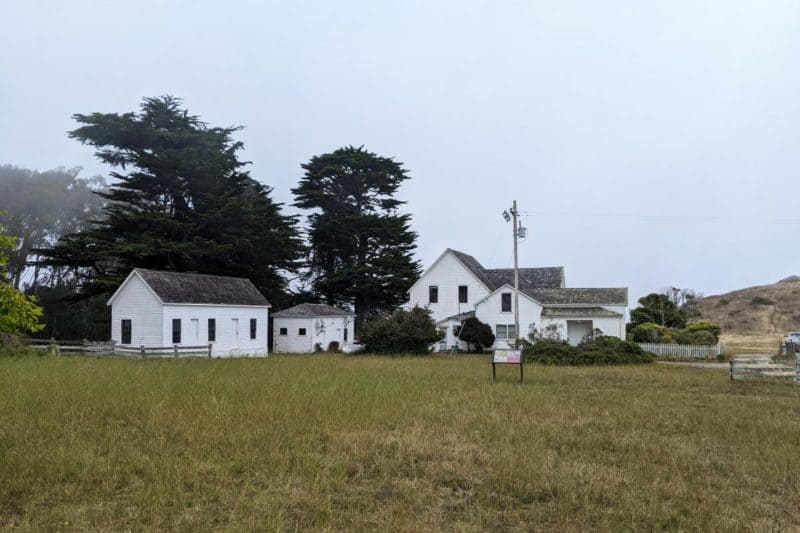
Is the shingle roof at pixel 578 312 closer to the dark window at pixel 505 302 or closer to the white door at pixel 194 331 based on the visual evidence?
the dark window at pixel 505 302

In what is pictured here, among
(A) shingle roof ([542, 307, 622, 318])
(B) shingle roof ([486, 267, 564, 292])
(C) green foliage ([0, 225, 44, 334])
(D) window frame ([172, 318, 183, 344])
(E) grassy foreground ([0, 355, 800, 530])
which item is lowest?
(E) grassy foreground ([0, 355, 800, 530])

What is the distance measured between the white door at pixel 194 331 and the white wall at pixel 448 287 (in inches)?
707

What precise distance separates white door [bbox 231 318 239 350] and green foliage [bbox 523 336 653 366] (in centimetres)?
1973

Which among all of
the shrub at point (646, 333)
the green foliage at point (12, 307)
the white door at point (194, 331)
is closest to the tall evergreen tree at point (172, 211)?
the white door at point (194, 331)

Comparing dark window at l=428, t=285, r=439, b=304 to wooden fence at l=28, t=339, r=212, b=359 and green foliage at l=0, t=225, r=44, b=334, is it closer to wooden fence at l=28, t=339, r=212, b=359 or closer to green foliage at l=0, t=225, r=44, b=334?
wooden fence at l=28, t=339, r=212, b=359

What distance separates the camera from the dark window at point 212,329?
125ft

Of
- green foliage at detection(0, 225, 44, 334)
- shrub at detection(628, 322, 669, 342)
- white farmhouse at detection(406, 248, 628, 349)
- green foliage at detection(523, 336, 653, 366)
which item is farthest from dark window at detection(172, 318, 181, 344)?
shrub at detection(628, 322, 669, 342)

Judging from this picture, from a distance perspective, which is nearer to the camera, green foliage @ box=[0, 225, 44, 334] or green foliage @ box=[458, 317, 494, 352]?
green foliage @ box=[0, 225, 44, 334]

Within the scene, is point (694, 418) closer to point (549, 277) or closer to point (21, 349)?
point (21, 349)

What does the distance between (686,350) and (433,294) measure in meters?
19.7

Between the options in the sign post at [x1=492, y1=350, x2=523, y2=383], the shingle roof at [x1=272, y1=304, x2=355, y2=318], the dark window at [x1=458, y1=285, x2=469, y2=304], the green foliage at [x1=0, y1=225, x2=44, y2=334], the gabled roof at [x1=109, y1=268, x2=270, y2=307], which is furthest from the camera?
the dark window at [x1=458, y1=285, x2=469, y2=304]

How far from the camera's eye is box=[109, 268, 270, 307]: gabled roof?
116 feet

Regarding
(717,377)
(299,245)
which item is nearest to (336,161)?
(299,245)

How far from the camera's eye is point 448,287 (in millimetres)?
48375
